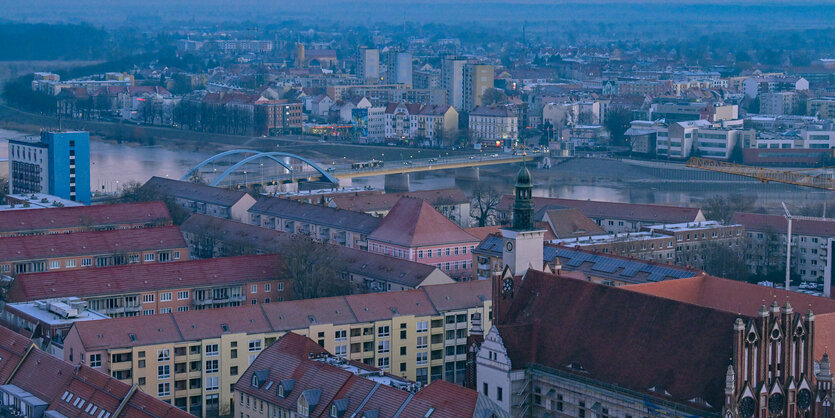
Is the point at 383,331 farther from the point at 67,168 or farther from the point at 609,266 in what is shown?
the point at 67,168

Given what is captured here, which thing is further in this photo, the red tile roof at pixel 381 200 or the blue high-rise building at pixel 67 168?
the blue high-rise building at pixel 67 168

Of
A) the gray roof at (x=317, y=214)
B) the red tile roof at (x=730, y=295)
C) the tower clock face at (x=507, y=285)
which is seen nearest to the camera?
the tower clock face at (x=507, y=285)

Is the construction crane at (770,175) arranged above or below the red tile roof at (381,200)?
below

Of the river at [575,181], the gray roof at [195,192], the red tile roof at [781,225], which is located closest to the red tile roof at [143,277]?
the gray roof at [195,192]

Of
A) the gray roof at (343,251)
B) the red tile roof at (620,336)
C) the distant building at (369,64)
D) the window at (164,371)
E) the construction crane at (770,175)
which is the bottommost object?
the window at (164,371)

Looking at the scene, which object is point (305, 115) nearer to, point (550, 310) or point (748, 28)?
point (550, 310)

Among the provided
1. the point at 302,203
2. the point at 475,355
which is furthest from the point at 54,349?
the point at 302,203

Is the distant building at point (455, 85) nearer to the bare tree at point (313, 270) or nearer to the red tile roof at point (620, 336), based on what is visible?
the bare tree at point (313, 270)

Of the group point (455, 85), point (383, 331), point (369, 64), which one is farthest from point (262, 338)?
point (369, 64)
